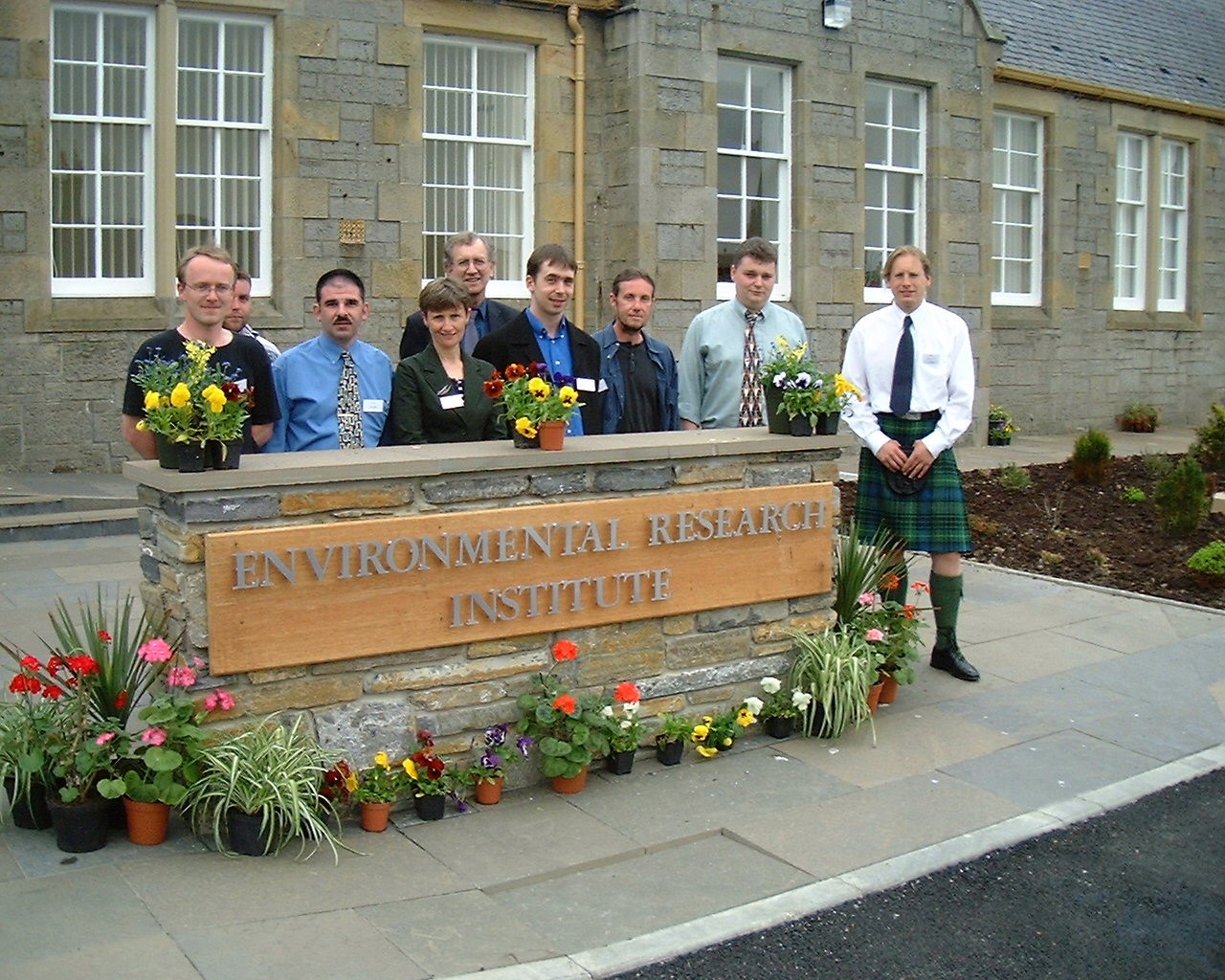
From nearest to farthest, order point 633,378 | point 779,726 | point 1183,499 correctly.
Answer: point 779,726 → point 633,378 → point 1183,499

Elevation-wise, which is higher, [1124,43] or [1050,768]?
[1124,43]

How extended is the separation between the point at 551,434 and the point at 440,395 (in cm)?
76

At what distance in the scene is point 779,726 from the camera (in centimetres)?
636

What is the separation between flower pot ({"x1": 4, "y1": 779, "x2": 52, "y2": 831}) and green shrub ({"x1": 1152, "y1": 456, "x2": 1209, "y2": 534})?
8954 mm

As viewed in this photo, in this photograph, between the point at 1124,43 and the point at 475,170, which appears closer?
the point at 475,170

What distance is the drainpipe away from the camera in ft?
49.7

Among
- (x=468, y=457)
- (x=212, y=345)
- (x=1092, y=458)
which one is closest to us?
(x=468, y=457)

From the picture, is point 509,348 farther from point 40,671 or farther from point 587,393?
point 40,671

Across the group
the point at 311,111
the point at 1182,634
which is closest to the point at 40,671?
the point at 1182,634

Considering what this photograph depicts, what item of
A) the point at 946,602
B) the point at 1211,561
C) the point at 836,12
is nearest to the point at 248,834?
the point at 946,602

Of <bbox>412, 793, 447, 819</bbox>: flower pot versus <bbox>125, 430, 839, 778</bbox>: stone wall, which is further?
<bbox>412, 793, 447, 819</bbox>: flower pot

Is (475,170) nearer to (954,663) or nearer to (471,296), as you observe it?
(471,296)

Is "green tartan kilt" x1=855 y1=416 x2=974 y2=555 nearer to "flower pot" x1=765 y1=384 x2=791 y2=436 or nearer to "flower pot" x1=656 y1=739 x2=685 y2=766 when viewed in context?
"flower pot" x1=765 y1=384 x2=791 y2=436

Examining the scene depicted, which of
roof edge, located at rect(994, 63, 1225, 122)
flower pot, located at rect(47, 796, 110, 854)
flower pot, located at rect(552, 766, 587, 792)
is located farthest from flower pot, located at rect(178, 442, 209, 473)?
roof edge, located at rect(994, 63, 1225, 122)
